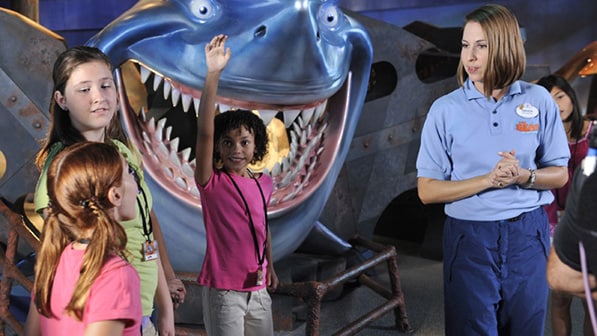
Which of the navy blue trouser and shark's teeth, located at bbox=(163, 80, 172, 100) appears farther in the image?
shark's teeth, located at bbox=(163, 80, 172, 100)

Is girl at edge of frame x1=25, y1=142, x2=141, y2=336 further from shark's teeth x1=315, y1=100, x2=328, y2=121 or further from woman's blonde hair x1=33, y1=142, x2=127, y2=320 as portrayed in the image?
shark's teeth x1=315, y1=100, x2=328, y2=121

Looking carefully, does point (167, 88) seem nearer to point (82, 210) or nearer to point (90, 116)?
point (90, 116)

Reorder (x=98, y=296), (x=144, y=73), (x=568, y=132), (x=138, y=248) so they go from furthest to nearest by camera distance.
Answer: (x=568, y=132) → (x=144, y=73) → (x=138, y=248) → (x=98, y=296)

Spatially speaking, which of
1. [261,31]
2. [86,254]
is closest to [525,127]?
[86,254]

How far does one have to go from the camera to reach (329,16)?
112 inches

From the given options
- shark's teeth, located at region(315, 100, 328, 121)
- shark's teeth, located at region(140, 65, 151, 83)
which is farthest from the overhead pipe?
shark's teeth, located at region(315, 100, 328, 121)

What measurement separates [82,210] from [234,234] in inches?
31.3

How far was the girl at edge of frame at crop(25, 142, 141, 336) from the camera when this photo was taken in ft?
3.51

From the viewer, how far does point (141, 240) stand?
145cm

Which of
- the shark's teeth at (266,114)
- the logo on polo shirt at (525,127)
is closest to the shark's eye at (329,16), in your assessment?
the shark's teeth at (266,114)

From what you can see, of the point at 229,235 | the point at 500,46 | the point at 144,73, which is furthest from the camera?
the point at 144,73

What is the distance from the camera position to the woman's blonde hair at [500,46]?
154cm

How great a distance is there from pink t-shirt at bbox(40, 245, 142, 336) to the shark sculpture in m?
1.45

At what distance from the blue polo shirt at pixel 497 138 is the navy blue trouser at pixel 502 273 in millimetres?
33
